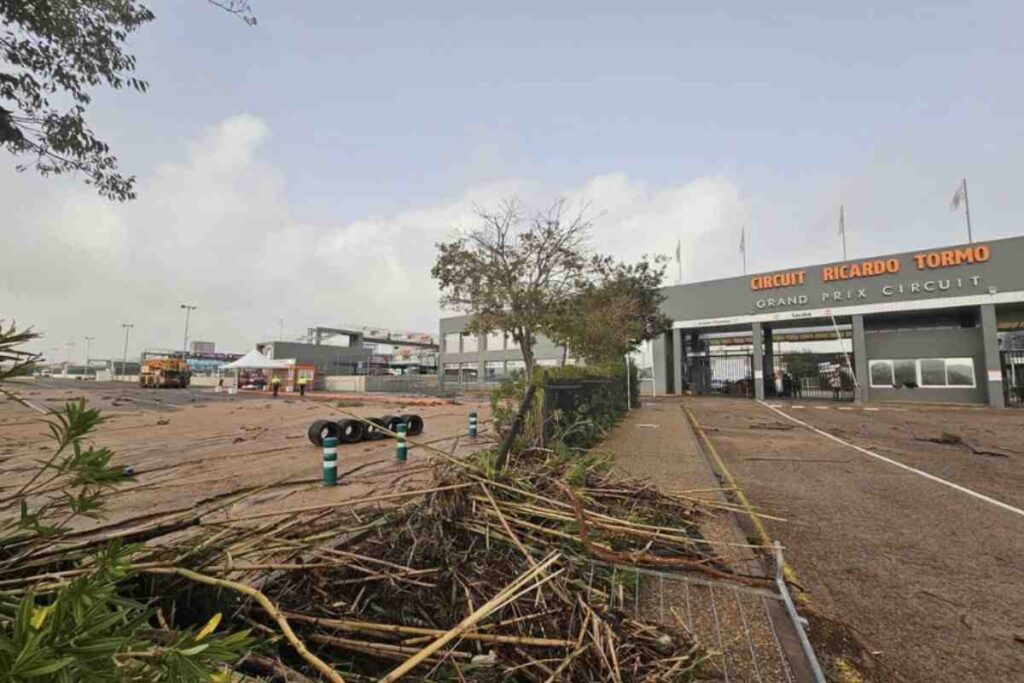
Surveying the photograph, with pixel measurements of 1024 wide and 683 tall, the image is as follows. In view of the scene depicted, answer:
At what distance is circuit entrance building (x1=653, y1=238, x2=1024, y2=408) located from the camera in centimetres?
2520

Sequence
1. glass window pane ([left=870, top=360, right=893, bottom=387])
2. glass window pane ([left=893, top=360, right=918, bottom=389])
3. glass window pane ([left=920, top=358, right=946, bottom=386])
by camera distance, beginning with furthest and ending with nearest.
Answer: glass window pane ([left=870, top=360, right=893, bottom=387])
glass window pane ([left=893, top=360, right=918, bottom=389])
glass window pane ([left=920, top=358, right=946, bottom=386])

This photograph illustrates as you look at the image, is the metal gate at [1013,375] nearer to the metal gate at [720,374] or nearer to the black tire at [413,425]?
the metal gate at [720,374]

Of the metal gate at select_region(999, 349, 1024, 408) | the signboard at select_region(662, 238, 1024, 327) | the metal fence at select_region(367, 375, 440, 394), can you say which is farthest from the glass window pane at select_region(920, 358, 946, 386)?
the metal fence at select_region(367, 375, 440, 394)

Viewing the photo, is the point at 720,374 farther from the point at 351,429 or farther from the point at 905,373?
the point at 351,429

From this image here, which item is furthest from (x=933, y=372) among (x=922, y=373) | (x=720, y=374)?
(x=720, y=374)

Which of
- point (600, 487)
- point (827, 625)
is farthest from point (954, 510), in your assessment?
point (600, 487)

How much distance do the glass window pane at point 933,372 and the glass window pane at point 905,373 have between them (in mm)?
343

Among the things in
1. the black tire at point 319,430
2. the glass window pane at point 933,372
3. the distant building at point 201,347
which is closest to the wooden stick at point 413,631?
the black tire at point 319,430

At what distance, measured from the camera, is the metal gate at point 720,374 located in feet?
120

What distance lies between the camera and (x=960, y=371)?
85.9 feet

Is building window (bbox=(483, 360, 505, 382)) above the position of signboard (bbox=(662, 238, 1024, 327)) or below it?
below

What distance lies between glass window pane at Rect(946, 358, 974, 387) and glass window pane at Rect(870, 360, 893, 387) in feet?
8.19

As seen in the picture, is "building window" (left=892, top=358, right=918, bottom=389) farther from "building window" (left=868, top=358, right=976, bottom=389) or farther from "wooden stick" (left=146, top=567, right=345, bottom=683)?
"wooden stick" (left=146, top=567, right=345, bottom=683)

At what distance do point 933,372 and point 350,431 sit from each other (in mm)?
31437
